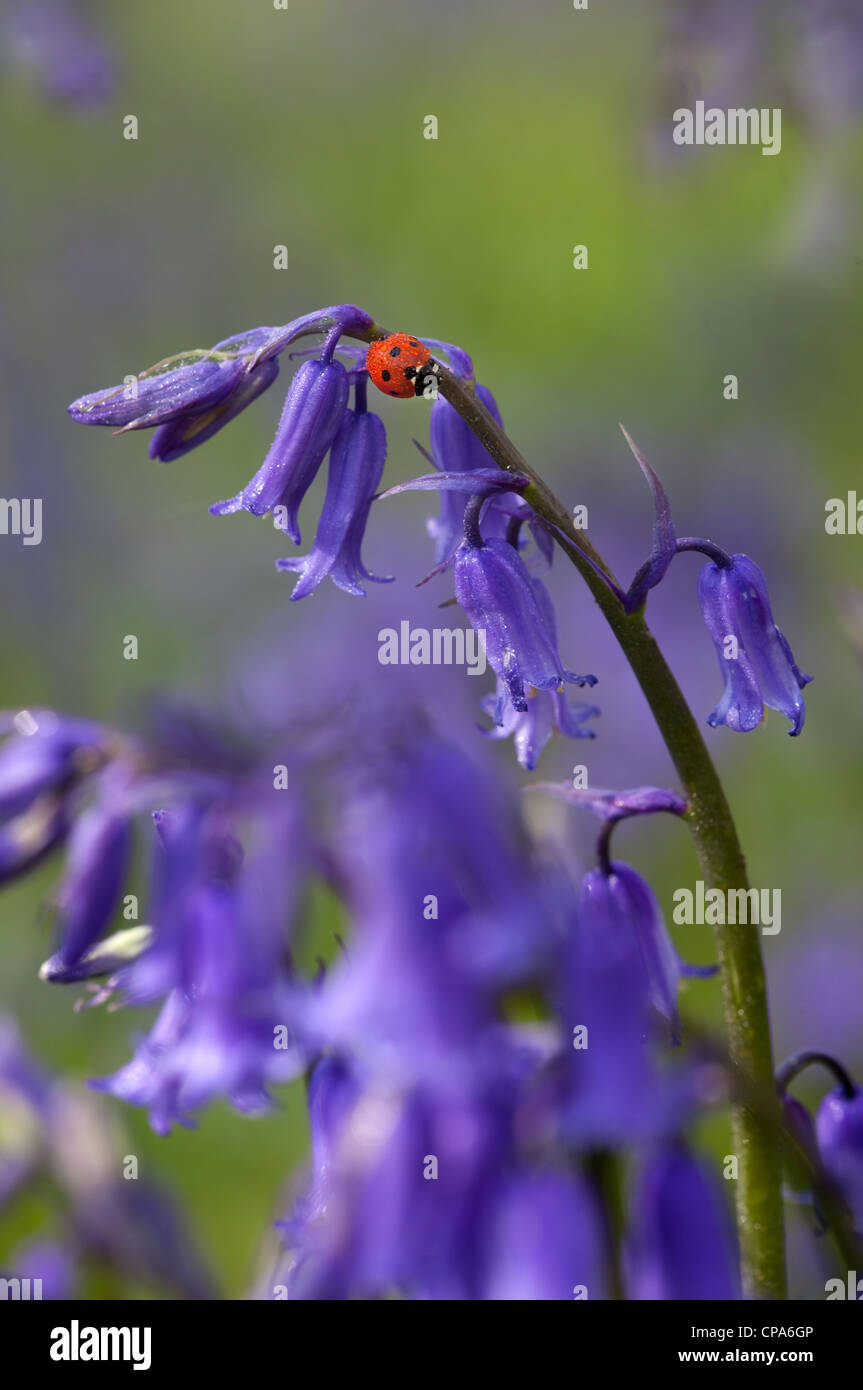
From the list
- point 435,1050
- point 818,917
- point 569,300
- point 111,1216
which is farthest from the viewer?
point 569,300

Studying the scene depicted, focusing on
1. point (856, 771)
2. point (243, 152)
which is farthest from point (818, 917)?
point (243, 152)

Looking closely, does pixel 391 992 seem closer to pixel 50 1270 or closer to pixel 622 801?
pixel 622 801

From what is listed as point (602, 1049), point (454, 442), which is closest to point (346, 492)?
point (454, 442)

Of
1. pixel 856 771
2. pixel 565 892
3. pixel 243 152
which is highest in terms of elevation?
pixel 243 152

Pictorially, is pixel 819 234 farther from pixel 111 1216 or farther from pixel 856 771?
pixel 111 1216

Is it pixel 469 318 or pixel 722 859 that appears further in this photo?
pixel 469 318

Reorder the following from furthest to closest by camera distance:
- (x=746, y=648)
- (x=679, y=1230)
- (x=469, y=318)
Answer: (x=469, y=318) < (x=746, y=648) < (x=679, y=1230)
